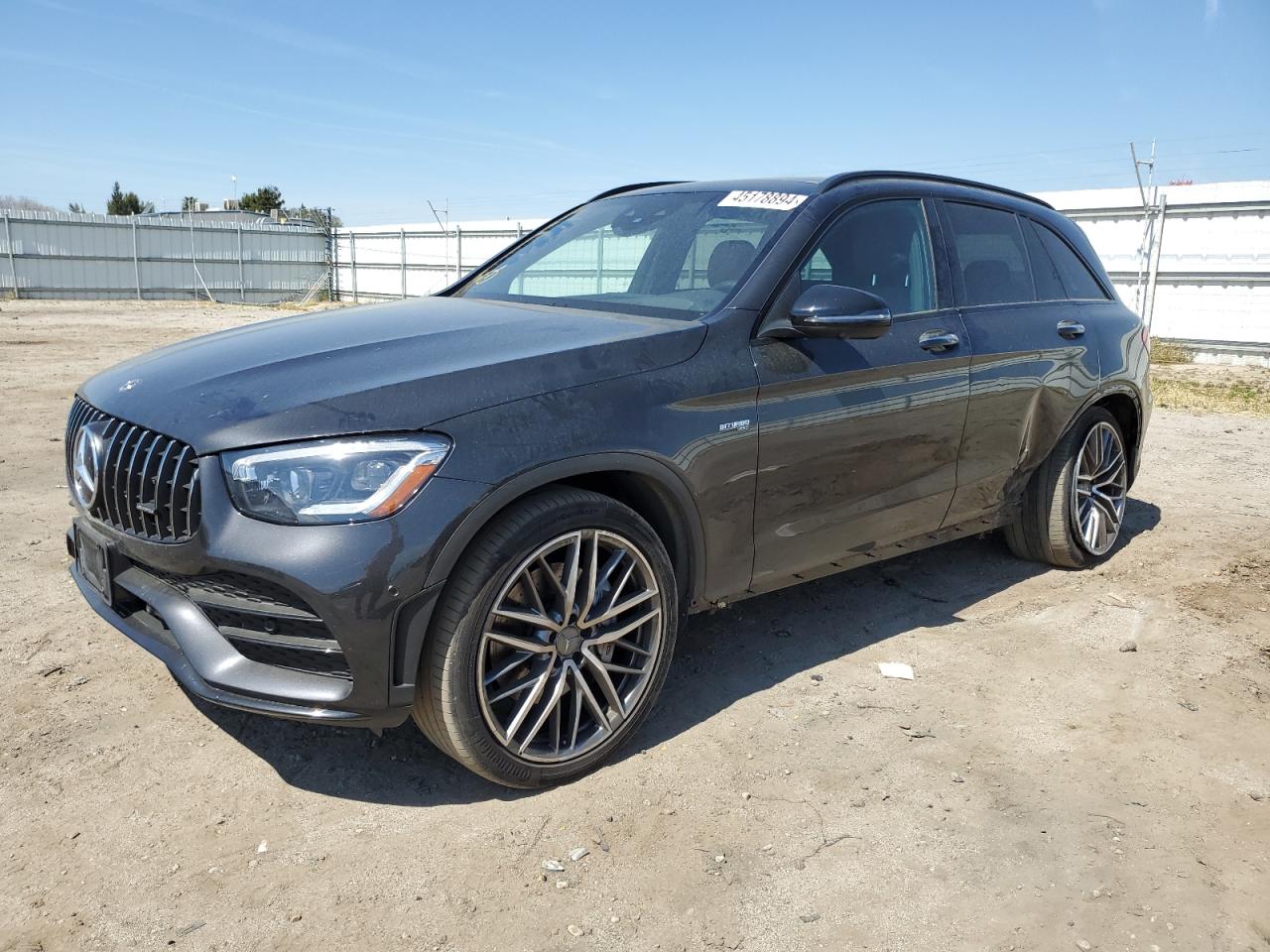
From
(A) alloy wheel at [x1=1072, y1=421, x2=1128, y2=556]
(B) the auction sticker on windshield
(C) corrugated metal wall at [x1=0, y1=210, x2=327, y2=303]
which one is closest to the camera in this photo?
(B) the auction sticker on windshield

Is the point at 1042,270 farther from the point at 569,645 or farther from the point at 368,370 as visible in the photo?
the point at 368,370

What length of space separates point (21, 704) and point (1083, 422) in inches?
186

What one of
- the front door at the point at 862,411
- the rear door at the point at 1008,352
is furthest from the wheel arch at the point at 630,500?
the rear door at the point at 1008,352

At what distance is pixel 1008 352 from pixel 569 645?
8.27 ft

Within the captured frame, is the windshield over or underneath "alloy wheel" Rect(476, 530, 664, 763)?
over

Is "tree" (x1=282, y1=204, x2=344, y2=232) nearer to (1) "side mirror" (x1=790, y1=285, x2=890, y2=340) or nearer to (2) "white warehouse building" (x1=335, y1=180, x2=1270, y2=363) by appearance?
(2) "white warehouse building" (x1=335, y1=180, x2=1270, y2=363)

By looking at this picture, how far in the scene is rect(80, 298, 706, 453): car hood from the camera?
2604 mm

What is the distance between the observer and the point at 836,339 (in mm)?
3572

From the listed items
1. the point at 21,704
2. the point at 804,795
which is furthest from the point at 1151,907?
the point at 21,704

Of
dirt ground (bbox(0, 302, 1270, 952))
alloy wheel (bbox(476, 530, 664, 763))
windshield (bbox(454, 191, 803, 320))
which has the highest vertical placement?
windshield (bbox(454, 191, 803, 320))

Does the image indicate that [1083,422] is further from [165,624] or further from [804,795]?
[165,624]

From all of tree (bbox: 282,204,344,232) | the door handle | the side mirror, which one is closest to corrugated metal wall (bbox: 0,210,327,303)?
tree (bbox: 282,204,344,232)

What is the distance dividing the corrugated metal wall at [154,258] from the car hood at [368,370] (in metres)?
30.7

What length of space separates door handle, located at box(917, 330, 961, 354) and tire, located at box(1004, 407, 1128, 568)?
3.83 feet
